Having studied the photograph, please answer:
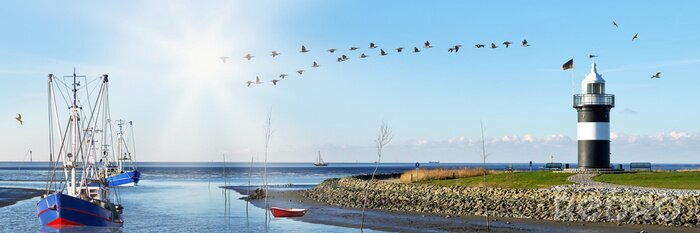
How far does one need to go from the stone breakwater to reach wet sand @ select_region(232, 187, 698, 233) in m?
1.07

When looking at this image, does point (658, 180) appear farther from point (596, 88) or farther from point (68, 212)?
point (68, 212)

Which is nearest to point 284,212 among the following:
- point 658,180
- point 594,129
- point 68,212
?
point 68,212

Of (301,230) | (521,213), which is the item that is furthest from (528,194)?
(301,230)

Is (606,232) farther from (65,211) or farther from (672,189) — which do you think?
(65,211)

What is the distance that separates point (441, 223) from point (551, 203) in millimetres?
7299

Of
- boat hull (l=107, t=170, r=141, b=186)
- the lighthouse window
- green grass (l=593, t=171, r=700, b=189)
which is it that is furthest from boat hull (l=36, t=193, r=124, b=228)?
boat hull (l=107, t=170, r=141, b=186)

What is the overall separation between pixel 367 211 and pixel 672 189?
2049cm

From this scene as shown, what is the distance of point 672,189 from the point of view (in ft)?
173

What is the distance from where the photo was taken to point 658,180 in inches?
2350

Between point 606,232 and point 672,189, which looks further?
point 672,189

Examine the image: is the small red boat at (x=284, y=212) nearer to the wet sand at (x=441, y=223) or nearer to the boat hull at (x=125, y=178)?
the wet sand at (x=441, y=223)

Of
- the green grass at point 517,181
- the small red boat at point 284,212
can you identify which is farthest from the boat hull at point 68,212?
the green grass at point 517,181

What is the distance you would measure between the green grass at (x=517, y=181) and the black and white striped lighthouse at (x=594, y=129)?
160 inches

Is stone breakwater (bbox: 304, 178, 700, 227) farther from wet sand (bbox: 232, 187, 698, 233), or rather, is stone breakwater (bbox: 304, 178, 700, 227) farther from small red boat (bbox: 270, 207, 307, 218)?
small red boat (bbox: 270, 207, 307, 218)
